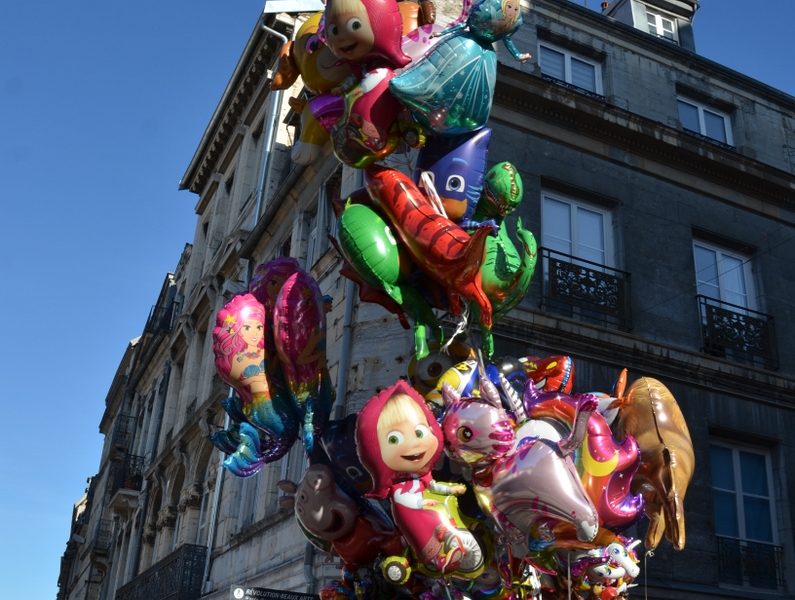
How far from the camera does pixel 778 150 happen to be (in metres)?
12.6

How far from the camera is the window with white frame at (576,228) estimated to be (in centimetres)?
997

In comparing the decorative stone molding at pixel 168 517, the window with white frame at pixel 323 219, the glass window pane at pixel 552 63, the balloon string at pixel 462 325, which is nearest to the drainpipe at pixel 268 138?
the window with white frame at pixel 323 219

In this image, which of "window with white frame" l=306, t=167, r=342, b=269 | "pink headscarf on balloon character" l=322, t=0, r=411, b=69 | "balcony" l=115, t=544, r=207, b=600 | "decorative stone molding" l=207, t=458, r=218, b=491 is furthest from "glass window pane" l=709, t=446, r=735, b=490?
"decorative stone molding" l=207, t=458, r=218, b=491

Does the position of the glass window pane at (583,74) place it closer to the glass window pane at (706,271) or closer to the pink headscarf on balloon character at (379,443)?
the glass window pane at (706,271)

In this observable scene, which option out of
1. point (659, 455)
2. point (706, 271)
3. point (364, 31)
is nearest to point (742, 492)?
point (706, 271)

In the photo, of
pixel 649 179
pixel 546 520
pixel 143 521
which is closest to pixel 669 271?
pixel 649 179

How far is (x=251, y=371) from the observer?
527cm

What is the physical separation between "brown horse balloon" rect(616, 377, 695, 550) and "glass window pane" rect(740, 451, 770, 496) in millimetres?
5267

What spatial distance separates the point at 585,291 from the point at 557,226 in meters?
0.90

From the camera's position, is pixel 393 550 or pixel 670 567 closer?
pixel 393 550

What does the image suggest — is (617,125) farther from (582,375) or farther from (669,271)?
(582,375)

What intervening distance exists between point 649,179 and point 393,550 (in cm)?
741

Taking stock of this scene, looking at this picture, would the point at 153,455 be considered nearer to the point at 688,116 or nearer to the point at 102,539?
the point at 102,539

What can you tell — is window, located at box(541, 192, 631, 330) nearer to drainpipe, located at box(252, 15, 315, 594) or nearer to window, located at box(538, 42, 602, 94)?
window, located at box(538, 42, 602, 94)
